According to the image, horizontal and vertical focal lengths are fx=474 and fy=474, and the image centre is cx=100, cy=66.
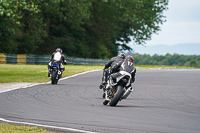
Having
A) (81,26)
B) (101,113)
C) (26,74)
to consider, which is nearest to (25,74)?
(26,74)

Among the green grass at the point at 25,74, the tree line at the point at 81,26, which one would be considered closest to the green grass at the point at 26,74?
the green grass at the point at 25,74

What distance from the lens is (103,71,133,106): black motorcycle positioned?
12327 millimetres

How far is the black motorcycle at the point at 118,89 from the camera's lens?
1233cm

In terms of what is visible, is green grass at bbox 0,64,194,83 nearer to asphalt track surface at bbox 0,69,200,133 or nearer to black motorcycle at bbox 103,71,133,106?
asphalt track surface at bbox 0,69,200,133

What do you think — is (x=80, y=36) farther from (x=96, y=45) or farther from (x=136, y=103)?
(x=136, y=103)

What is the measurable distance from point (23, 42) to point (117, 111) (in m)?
44.0

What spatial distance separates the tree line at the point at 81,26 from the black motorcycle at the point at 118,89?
36.1 meters

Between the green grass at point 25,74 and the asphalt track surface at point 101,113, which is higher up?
the asphalt track surface at point 101,113

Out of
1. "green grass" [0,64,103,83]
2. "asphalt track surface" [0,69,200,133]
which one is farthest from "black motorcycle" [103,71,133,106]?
"green grass" [0,64,103,83]

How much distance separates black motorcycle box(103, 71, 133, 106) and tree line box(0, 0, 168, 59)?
36.1 metres

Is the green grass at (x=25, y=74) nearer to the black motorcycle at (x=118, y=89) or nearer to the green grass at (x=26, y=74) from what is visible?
the green grass at (x=26, y=74)

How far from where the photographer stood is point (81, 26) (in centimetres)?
6969

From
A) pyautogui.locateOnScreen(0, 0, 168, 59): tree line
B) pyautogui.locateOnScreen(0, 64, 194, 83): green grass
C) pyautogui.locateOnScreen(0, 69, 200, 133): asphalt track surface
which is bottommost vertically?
pyautogui.locateOnScreen(0, 64, 194, 83): green grass

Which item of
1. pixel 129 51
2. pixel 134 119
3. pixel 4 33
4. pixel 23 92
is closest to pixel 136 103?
pixel 134 119
